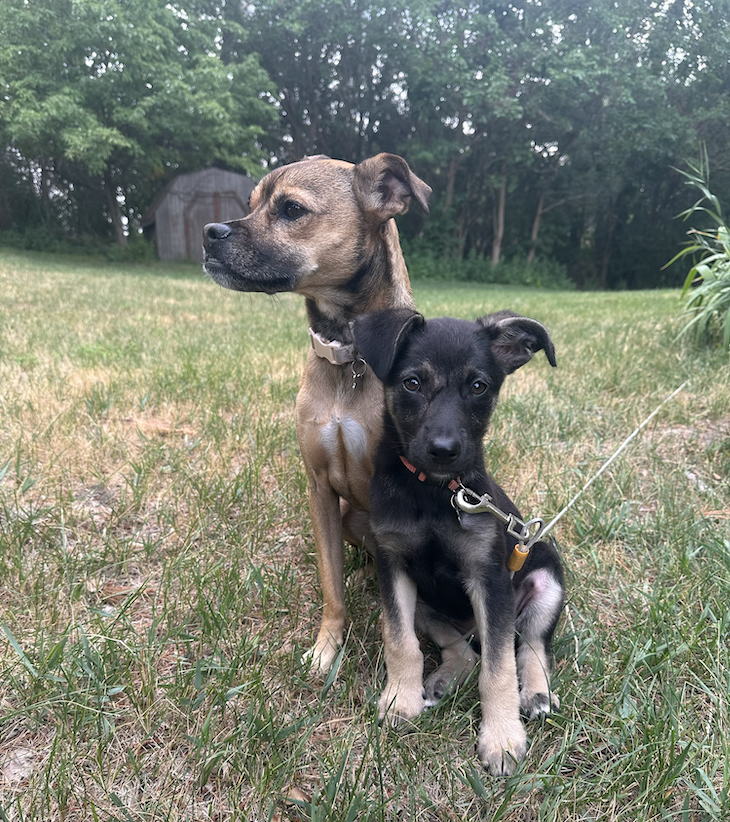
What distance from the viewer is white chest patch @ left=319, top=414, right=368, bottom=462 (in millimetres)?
2270

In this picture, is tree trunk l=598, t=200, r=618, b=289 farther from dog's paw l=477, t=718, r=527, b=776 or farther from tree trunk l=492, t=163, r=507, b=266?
dog's paw l=477, t=718, r=527, b=776

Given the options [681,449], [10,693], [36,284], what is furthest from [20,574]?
[36,284]

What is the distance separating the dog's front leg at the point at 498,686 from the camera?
1.69 m

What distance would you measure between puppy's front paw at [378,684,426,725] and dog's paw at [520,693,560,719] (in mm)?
334

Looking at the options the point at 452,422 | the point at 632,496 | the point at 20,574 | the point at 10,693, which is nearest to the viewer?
the point at 10,693

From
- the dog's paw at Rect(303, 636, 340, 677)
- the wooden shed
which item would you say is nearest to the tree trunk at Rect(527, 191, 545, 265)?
the wooden shed

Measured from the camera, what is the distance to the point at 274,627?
2.23m

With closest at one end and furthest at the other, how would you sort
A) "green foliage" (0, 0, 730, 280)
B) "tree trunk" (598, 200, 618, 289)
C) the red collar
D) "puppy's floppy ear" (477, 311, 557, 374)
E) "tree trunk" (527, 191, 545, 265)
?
the red collar < "puppy's floppy ear" (477, 311, 557, 374) < "green foliage" (0, 0, 730, 280) < "tree trunk" (527, 191, 545, 265) < "tree trunk" (598, 200, 618, 289)

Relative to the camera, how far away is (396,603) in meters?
1.95

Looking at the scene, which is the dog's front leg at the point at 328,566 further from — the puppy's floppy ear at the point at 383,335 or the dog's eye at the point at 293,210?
the dog's eye at the point at 293,210

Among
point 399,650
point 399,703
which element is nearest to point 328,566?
point 399,650

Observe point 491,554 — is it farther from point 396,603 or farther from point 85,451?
point 85,451

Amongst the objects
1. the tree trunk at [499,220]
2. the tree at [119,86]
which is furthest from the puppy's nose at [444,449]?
the tree trunk at [499,220]

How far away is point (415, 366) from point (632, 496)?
197cm
